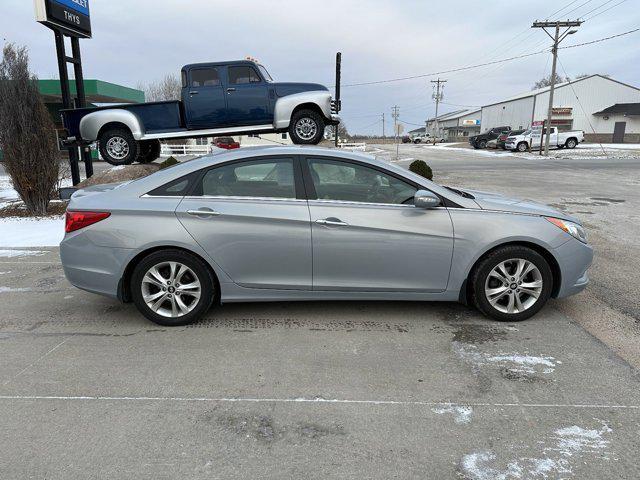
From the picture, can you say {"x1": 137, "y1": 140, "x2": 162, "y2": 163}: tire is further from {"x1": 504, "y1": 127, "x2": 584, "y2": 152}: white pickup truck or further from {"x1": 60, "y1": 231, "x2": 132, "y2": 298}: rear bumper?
{"x1": 504, "y1": 127, "x2": 584, "y2": 152}: white pickup truck

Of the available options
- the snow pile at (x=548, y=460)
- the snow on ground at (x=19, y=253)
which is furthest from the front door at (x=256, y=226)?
the snow on ground at (x=19, y=253)

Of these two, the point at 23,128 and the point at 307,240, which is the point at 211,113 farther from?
the point at 307,240

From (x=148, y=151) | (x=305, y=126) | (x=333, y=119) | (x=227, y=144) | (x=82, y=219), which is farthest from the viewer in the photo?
(x=227, y=144)

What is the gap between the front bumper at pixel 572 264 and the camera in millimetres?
4152

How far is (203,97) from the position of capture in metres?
10.1

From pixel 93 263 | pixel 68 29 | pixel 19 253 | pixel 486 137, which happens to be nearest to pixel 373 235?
pixel 93 263

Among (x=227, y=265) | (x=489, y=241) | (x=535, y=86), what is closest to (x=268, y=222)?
(x=227, y=265)

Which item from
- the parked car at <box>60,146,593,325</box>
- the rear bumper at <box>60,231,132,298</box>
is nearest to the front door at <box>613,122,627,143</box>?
the parked car at <box>60,146,593,325</box>

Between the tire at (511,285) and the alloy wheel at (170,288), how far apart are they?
8.12ft

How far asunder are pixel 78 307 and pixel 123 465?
275 centimetres

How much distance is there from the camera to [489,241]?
405 cm

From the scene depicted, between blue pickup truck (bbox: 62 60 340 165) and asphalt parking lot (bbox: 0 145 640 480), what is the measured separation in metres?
5.89

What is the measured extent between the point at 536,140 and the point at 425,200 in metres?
38.0

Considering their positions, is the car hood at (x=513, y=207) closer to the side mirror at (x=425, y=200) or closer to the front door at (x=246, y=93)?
the side mirror at (x=425, y=200)
